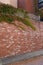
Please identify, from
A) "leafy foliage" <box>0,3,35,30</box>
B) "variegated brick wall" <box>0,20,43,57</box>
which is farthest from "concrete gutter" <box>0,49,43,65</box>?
"leafy foliage" <box>0,3,35,30</box>

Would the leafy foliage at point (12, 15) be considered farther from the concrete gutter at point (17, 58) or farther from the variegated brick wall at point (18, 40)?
the concrete gutter at point (17, 58)

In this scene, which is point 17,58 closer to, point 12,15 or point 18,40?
point 18,40

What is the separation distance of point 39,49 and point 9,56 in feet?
13.4

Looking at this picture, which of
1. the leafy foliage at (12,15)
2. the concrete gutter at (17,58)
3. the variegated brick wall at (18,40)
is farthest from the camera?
the leafy foliage at (12,15)

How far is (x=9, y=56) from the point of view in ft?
40.4

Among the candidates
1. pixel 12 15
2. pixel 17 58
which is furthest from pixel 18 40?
pixel 12 15

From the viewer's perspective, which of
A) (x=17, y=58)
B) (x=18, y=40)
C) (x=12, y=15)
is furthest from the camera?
(x=12, y=15)

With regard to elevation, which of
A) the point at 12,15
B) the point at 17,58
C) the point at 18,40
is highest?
the point at 12,15

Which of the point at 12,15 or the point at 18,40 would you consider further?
the point at 12,15

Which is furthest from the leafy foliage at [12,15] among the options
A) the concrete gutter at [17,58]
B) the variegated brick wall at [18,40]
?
the concrete gutter at [17,58]

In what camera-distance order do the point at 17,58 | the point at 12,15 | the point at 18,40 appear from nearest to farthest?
the point at 17,58, the point at 18,40, the point at 12,15

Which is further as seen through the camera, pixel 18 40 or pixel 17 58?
pixel 18 40

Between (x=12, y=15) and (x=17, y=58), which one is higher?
(x=12, y=15)

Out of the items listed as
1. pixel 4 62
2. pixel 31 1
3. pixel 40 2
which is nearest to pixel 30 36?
pixel 4 62
